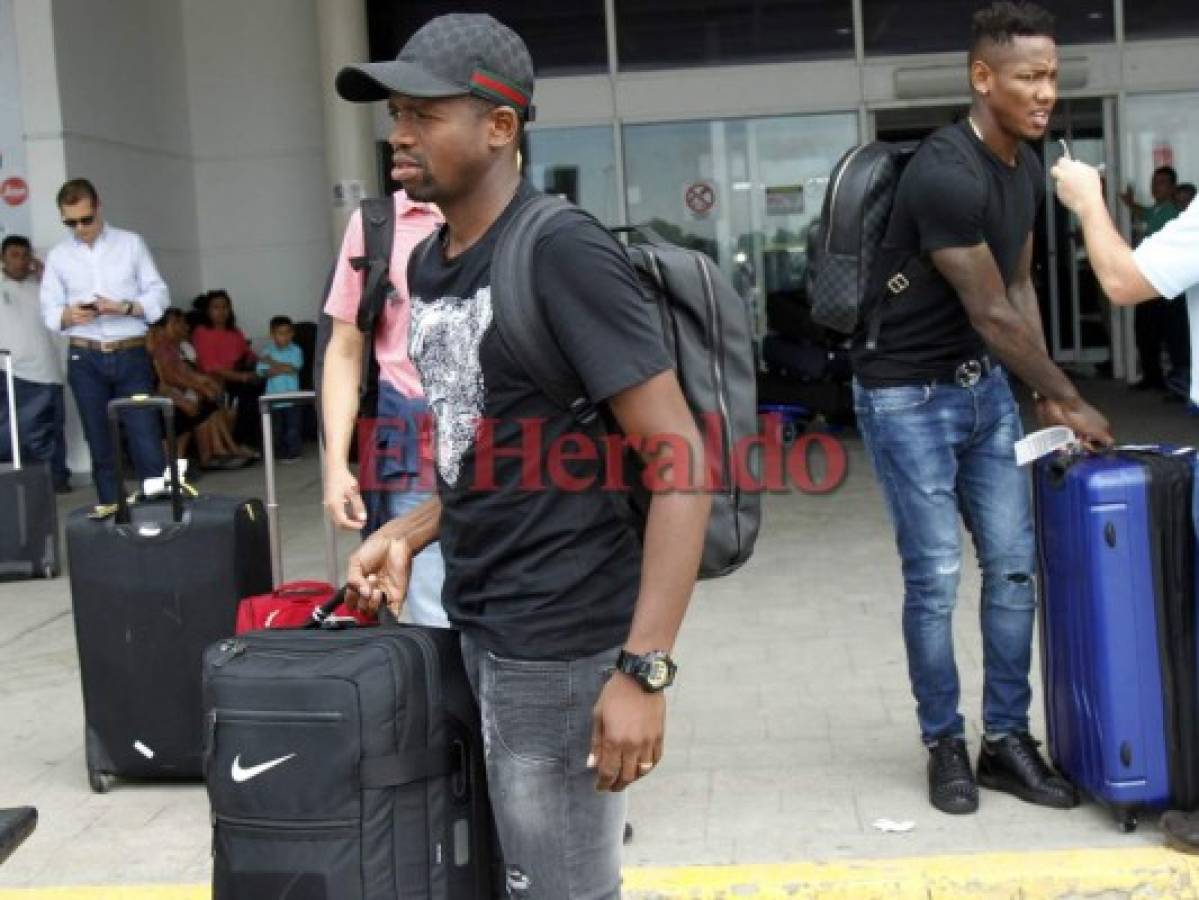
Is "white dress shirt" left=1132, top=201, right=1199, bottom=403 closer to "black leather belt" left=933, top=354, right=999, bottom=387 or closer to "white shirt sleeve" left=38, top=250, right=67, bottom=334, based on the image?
"black leather belt" left=933, top=354, right=999, bottom=387

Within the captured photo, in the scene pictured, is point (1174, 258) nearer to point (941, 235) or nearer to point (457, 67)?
point (941, 235)

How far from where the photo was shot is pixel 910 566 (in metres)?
4.98

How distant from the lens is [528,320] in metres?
2.74

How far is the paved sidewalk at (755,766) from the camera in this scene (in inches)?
191

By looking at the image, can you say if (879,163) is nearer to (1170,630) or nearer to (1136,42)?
(1170,630)

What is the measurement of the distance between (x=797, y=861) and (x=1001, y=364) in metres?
1.42

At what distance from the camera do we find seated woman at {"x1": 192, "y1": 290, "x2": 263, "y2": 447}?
15.3m

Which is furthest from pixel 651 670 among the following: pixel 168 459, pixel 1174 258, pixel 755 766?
pixel 168 459

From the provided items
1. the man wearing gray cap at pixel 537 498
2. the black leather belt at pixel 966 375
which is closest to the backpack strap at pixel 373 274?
the black leather belt at pixel 966 375

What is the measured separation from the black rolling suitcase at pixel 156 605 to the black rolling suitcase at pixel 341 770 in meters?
2.42

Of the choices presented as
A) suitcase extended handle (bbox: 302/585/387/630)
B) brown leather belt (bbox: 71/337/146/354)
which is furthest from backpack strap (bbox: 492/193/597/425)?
brown leather belt (bbox: 71/337/146/354)

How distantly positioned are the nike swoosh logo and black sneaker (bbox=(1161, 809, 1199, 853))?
262 cm

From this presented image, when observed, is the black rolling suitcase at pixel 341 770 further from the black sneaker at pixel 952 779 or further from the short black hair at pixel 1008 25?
the short black hair at pixel 1008 25

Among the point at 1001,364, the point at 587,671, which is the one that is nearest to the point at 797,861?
the point at 1001,364
